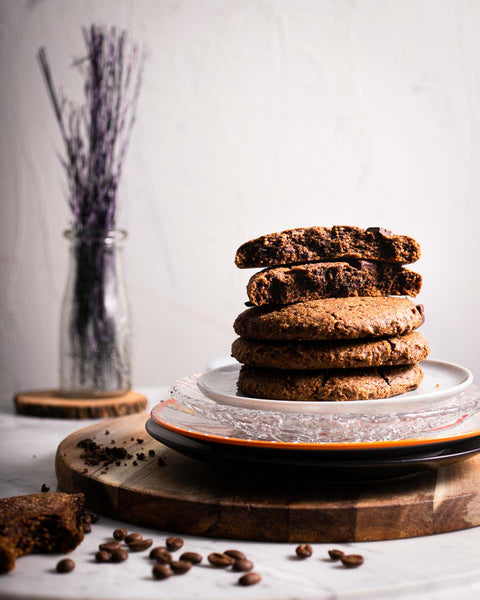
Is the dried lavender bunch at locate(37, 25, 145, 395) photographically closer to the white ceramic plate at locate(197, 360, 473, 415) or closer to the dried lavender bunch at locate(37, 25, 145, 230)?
the dried lavender bunch at locate(37, 25, 145, 230)

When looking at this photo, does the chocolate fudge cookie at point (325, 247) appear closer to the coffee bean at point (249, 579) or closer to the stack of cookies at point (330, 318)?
the stack of cookies at point (330, 318)

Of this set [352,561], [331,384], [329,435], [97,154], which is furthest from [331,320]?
[97,154]

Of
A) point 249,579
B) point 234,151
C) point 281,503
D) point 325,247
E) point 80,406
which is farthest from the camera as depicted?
point 234,151

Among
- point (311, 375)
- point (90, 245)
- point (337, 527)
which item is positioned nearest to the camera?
point (337, 527)

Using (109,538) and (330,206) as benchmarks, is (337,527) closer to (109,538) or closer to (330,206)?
(109,538)

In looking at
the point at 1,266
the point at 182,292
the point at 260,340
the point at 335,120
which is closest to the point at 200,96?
the point at 335,120

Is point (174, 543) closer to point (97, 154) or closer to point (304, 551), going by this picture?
point (304, 551)
